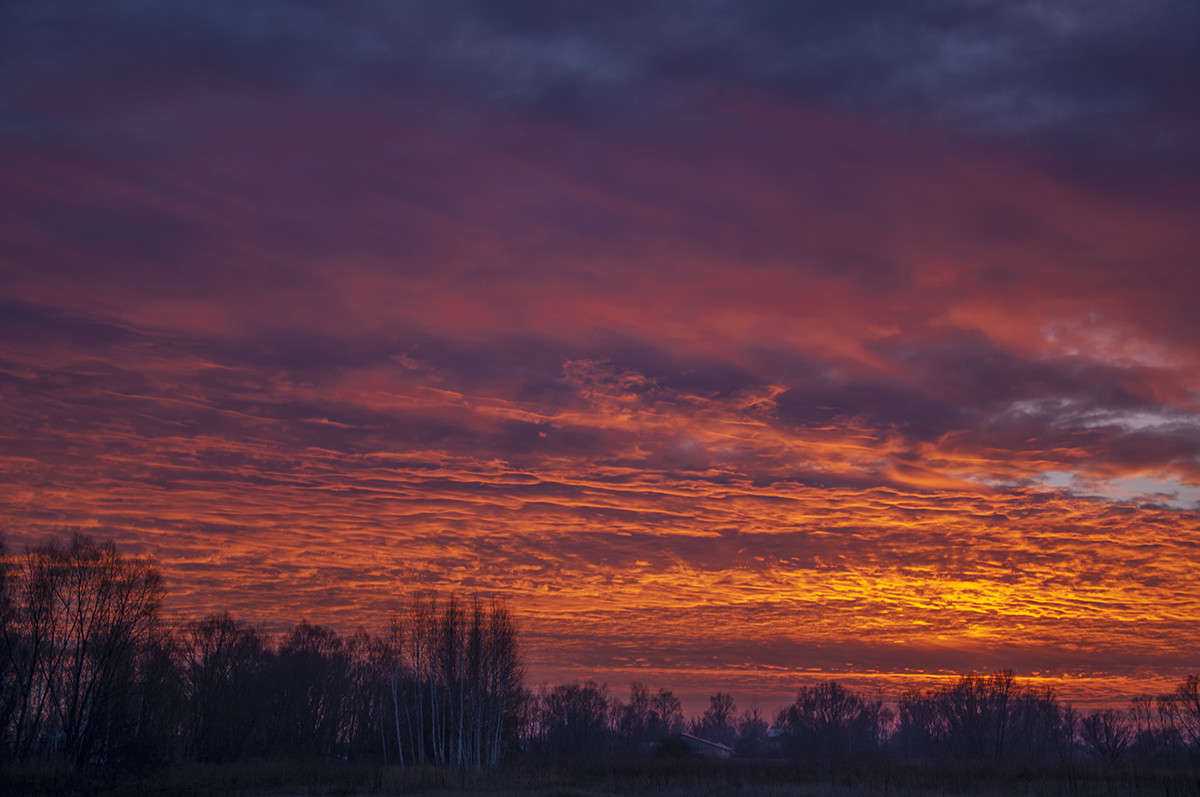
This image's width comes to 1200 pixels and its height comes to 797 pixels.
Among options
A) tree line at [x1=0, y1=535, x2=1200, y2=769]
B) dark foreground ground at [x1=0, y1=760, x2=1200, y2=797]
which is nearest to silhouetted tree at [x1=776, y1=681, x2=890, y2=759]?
tree line at [x1=0, y1=535, x2=1200, y2=769]

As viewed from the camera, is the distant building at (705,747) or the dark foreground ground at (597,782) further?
the distant building at (705,747)

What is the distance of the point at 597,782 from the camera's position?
69625mm

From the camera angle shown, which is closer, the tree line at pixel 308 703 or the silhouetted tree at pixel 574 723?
the tree line at pixel 308 703

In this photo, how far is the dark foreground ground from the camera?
55.2 m

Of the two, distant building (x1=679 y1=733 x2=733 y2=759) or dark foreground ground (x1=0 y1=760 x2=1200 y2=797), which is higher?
dark foreground ground (x1=0 y1=760 x2=1200 y2=797)

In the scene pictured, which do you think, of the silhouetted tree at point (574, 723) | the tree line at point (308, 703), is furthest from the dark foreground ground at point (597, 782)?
the silhouetted tree at point (574, 723)

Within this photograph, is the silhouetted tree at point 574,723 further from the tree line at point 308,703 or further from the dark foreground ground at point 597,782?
the dark foreground ground at point 597,782

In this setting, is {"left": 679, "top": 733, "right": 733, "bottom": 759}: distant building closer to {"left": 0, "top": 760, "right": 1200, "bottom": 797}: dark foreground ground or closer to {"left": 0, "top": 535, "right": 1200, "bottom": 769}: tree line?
{"left": 0, "top": 535, "right": 1200, "bottom": 769}: tree line

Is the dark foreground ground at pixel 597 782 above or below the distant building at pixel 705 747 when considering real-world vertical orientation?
above

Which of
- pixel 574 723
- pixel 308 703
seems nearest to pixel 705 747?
pixel 574 723

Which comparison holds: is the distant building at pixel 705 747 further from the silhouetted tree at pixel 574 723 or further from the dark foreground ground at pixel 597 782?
the dark foreground ground at pixel 597 782

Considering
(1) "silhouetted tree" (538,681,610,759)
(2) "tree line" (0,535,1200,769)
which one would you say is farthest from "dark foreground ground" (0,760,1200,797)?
(1) "silhouetted tree" (538,681,610,759)

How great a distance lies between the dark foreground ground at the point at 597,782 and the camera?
55.2m

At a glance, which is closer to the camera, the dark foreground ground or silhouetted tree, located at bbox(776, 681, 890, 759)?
the dark foreground ground
